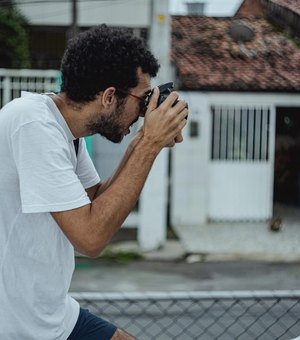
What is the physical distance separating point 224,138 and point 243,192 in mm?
969

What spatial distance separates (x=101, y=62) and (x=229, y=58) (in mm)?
12351

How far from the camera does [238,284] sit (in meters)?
9.46

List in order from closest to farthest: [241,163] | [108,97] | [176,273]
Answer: [108,97], [176,273], [241,163]

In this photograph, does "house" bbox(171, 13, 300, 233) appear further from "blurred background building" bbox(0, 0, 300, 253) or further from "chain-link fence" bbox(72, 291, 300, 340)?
"chain-link fence" bbox(72, 291, 300, 340)

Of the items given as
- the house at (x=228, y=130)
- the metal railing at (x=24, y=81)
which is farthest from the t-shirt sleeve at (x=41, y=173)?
the house at (x=228, y=130)

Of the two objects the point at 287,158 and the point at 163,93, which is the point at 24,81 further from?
the point at 163,93

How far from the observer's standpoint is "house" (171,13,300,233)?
44.3 feet

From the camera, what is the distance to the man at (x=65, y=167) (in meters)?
2.31

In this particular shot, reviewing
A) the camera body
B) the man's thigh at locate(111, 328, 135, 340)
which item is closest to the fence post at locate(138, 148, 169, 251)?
the man's thigh at locate(111, 328, 135, 340)

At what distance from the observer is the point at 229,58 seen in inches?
570

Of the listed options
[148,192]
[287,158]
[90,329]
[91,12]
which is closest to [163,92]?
[90,329]

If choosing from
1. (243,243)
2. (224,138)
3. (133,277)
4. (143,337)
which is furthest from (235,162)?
(143,337)

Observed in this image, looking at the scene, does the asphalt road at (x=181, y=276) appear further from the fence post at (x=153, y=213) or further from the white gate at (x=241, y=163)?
the white gate at (x=241, y=163)

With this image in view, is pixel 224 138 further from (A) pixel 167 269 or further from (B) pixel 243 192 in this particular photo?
(A) pixel 167 269
